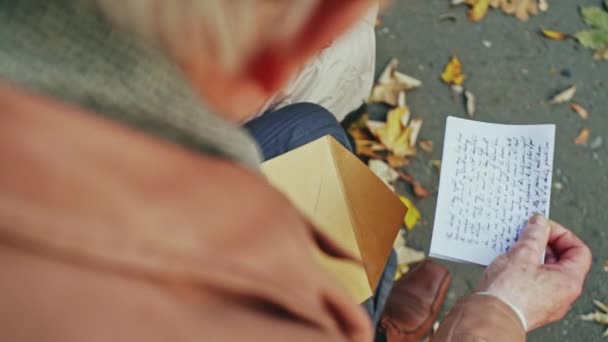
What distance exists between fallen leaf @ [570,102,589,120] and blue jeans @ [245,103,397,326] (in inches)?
39.2

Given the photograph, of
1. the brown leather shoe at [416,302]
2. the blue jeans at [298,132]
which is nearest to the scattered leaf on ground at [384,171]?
the brown leather shoe at [416,302]

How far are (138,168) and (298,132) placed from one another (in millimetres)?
844

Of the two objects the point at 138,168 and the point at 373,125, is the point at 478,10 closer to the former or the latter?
the point at 373,125

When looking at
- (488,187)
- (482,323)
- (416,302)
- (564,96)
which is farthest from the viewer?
(564,96)

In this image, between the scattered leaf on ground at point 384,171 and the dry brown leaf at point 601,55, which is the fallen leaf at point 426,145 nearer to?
the scattered leaf on ground at point 384,171

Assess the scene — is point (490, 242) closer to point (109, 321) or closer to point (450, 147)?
point (450, 147)

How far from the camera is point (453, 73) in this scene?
80.2 inches

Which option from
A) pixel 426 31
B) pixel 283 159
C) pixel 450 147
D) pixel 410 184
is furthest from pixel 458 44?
pixel 283 159

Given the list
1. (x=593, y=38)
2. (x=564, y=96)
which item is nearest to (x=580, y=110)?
(x=564, y=96)

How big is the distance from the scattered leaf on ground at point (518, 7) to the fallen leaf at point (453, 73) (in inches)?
10.9

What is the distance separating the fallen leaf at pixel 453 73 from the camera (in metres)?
2.03

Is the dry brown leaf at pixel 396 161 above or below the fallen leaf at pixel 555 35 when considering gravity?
above

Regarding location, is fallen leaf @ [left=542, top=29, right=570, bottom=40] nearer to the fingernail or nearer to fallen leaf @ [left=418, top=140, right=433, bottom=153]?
fallen leaf @ [left=418, top=140, right=433, bottom=153]


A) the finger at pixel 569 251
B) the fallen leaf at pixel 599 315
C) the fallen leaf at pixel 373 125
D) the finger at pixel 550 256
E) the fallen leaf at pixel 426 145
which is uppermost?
the fallen leaf at pixel 373 125
